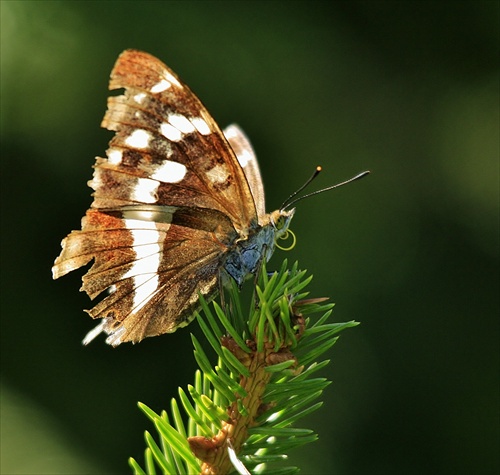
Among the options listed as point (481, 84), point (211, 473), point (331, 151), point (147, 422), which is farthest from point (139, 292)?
point (481, 84)

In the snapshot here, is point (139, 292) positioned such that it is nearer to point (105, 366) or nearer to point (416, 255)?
point (105, 366)

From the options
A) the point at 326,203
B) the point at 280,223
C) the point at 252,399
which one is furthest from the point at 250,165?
the point at 252,399

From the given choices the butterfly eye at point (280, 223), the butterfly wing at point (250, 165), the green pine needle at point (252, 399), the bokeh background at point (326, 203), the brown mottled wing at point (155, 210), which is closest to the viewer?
the green pine needle at point (252, 399)

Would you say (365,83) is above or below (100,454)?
above

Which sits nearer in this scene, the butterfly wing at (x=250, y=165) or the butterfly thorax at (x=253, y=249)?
the butterfly thorax at (x=253, y=249)

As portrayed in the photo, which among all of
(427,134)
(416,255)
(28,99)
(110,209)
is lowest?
(416,255)

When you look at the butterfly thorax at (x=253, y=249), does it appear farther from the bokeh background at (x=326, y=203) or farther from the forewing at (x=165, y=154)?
the bokeh background at (x=326, y=203)

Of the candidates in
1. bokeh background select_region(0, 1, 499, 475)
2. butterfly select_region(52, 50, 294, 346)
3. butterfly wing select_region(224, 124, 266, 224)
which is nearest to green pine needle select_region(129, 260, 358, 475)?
butterfly select_region(52, 50, 294, 346)

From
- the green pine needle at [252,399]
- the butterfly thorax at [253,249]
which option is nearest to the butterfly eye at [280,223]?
the butterfly thorax at [253,249]
